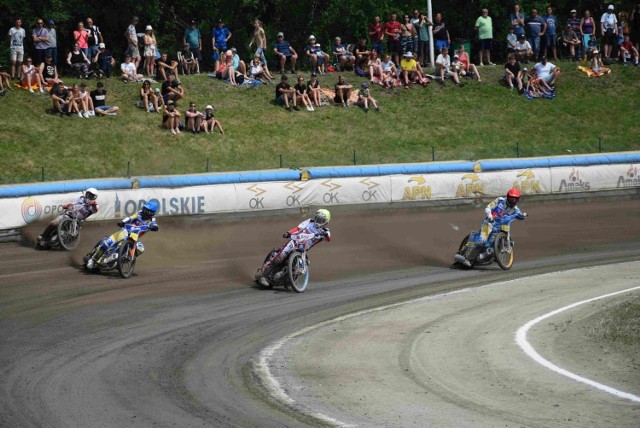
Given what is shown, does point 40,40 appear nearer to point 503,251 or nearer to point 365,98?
Result: point 365,98

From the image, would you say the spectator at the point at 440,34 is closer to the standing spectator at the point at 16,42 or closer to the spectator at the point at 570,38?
the spectator at the point at 570,38

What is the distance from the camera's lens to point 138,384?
13.2 meters

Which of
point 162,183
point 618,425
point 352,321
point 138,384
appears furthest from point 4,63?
point 618,425

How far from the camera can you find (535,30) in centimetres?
4238

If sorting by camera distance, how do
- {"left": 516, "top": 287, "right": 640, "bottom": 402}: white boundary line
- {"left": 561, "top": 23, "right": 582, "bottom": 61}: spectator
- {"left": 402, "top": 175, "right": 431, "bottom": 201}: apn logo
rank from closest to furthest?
{"left": 516, "top": 287, "right": 640, "bottom": 402}: white boundary line < {"left": 402, "top": 175, "right": 431, "bottom": 201}: apn logo < {"left": 561, "top": 23, "right": 582, "bottom": 61}: spectator

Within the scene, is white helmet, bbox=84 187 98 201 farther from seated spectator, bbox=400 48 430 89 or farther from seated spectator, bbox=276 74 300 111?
seated spectator, bbox=400 48 430 89

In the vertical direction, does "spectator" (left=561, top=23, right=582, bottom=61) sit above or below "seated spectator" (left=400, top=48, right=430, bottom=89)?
above

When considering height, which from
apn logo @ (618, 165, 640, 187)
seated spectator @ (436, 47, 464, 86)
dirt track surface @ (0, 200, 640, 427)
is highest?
seated spectator @ (436, 47, 464, 86)

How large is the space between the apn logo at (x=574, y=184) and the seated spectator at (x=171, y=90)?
13.7 meters

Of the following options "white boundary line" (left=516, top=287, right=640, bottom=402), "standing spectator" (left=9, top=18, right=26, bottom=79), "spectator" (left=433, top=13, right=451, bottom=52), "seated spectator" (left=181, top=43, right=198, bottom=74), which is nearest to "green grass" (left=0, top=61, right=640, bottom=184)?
"seated spectator" (left=181, top=43, right=198, bottom=74)

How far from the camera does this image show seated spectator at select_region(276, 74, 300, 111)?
37.1m

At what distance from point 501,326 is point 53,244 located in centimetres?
1174

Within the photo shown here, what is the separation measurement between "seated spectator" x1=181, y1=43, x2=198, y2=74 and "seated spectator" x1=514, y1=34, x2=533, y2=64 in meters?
13.7

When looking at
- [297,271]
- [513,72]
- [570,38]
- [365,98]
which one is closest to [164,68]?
[365,98]
